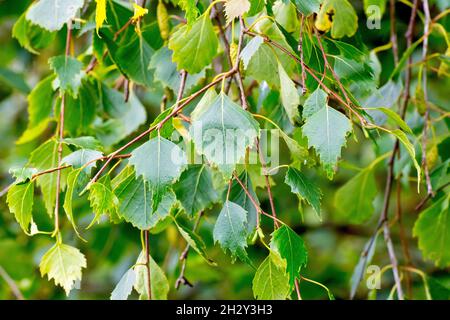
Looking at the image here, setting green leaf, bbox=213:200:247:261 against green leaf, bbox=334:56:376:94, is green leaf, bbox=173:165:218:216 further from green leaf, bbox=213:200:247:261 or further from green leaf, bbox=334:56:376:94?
green leaf, bbox=334:56:376:94

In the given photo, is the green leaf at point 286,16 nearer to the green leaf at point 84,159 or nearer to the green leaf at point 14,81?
the green leaf at point 84,159

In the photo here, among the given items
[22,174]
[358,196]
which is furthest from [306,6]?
[358,196]

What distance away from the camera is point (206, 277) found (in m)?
2.22

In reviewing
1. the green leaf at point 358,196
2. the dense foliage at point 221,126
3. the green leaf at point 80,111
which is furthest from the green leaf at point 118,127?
the green leaf at point 358,196

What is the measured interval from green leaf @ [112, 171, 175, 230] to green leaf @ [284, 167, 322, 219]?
0.51ft

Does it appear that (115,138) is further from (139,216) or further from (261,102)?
(139,216)

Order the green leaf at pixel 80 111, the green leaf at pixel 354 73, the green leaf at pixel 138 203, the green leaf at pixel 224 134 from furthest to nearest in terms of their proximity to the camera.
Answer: the green leaf at pixel 80 111, the green leaf at pixel 354 73, the green leaf at pixel 138 203, the green leaf at pixel 224 134

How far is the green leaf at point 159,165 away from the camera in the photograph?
835 millimetres

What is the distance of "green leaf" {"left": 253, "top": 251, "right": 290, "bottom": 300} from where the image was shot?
3.00 ft

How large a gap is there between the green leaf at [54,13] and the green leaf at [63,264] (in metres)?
0.34

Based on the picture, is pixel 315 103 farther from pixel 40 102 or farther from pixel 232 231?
pixel 40 102

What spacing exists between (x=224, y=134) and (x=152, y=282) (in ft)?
1.08

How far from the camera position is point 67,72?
1223 mm
